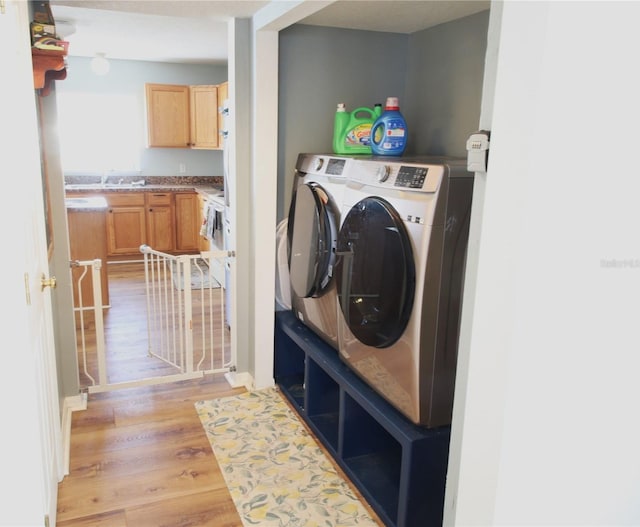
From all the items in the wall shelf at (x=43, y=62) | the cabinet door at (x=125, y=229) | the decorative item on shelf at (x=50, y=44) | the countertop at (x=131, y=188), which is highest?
the decorative item on shelf at (x=50, y=44)

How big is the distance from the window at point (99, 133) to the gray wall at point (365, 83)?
4.12m

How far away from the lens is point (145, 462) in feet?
8.02

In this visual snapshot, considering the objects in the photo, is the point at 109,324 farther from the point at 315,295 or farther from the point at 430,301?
the point at 430,301

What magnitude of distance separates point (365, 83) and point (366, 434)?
191 cm

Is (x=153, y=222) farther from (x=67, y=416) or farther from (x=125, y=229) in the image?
(x=67, y=416)

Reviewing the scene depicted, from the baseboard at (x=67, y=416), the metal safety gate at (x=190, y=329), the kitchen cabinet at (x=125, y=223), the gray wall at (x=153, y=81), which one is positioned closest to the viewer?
the baseboard at (x=67, y=416)

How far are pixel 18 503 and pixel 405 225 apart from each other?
4.50 ft

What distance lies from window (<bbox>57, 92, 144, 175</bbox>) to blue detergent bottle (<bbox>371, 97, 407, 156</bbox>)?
15.2ft

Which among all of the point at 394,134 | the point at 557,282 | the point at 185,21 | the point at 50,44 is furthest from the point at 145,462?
the point at 185,21

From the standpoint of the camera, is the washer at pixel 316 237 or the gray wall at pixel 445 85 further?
the gray wall at pixel 445 85

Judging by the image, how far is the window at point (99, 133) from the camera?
6.29 metres

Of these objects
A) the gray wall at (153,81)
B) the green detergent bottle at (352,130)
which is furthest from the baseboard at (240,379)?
the gray wall at (153,81)

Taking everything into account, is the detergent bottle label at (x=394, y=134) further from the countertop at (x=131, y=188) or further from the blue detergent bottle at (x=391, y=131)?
the countertop at (x=131, y=188)

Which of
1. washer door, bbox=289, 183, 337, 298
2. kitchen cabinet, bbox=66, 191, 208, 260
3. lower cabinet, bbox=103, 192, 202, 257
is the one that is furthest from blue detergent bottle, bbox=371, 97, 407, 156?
lower cabinet, bbox=103, 192, 202, 257
